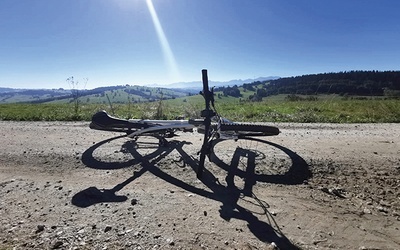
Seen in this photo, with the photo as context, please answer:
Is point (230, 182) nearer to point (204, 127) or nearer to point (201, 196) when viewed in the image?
point (201, 196)

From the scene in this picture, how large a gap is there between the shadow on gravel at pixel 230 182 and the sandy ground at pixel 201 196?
2 cm

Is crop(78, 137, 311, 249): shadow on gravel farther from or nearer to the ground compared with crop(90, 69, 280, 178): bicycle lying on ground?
nearer to the ground

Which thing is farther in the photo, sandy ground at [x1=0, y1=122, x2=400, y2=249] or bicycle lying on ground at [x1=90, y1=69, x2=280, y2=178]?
bicycle lying on ground at [x1=90, y1=69, x2=280, y2=178]

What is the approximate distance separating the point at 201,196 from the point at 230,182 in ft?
2.82

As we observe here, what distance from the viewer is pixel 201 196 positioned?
453cm

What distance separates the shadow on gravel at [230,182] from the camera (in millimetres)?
3688

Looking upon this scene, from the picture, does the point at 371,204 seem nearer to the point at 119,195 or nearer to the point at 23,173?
the point at 119,195

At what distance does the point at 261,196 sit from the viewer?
4582 millimetres

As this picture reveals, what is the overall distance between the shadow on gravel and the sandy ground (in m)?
0.02

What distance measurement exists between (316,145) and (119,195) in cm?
575

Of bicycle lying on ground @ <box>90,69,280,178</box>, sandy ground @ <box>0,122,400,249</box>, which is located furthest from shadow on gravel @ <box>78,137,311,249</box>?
bicycle lying on ground @ <box>90,69,280,178</box>

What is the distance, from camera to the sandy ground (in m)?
3.38

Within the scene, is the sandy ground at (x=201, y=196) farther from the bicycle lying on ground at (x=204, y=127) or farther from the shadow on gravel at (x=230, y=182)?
the bicycle lying on ground at (x=204, y=127)

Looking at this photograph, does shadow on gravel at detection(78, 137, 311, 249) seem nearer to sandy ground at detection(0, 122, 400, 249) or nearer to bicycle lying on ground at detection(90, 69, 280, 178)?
sandy ground at detection(0, 122, 400, 249)
